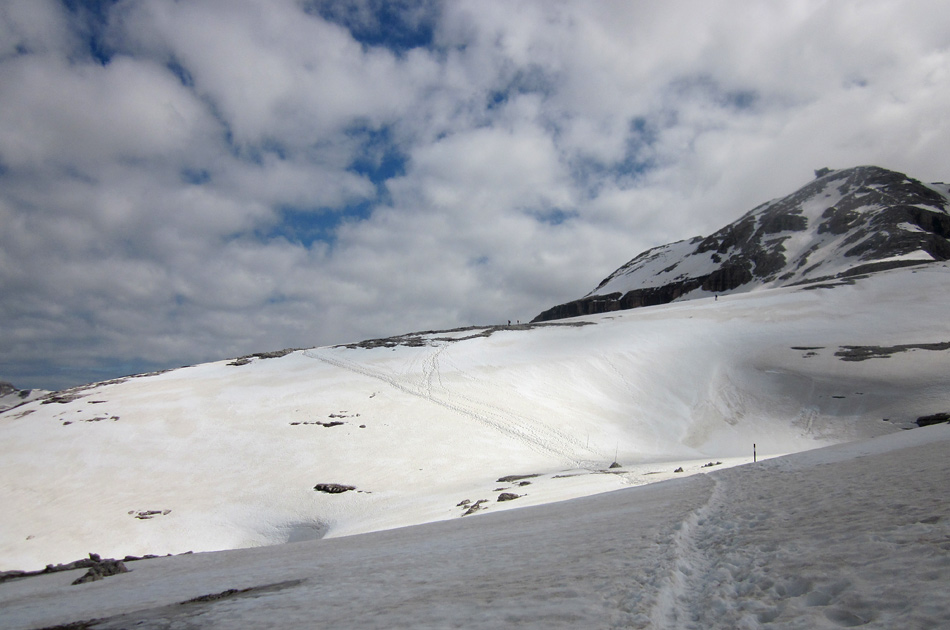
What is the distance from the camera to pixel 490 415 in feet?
110

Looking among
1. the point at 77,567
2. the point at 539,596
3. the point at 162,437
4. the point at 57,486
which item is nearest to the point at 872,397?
the point at 539,596

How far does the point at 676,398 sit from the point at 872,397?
13.5 metres

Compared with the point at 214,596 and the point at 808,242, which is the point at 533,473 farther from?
the point at 808,242

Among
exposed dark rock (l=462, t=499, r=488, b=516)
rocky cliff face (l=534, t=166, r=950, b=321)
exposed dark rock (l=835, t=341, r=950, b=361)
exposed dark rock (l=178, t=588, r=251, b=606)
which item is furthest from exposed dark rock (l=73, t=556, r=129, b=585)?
rocky cliff face (l=534, t=166, r=950, b=321)

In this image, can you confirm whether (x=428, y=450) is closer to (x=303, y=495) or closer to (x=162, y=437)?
(x=303, y=495)

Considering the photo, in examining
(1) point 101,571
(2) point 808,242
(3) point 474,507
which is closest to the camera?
(1) point 101,571

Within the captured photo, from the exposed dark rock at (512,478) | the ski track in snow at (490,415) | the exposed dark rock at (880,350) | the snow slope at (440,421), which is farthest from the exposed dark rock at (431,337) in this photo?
the exposed dark rock at (512,478)

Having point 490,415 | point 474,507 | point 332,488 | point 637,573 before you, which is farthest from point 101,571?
point 490,415

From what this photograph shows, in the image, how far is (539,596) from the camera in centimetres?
523

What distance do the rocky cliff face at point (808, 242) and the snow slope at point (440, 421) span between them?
166 ft

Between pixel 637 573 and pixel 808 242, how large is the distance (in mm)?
154363

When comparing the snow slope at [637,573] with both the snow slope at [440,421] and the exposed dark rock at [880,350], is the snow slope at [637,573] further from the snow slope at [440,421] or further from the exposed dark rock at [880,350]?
the exposed dark rock at [880,350]

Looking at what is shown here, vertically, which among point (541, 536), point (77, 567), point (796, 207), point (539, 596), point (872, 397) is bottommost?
point (872, 397)

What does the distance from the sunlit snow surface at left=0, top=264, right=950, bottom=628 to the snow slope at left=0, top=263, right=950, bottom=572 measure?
7.8 inches
